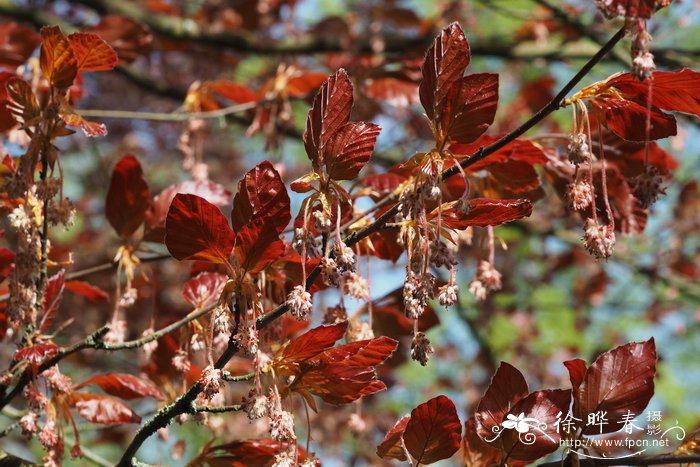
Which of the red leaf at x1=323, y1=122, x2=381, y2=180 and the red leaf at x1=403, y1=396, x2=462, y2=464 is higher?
the red leaf at x1=323, y1=122, x2=381, y2=180

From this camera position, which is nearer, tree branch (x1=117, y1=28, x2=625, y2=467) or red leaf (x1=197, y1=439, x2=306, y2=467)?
tree branch (x1=117, y1=28, x2=625, y2=467)

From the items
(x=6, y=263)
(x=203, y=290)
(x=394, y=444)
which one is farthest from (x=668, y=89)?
(x=6, y=263)

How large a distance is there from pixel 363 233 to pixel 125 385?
0.63 m

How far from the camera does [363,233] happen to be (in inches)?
40.3

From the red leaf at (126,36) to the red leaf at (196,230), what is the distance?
1005 millimetres

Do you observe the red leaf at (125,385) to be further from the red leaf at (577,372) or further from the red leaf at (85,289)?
the red leaf at (577,372)

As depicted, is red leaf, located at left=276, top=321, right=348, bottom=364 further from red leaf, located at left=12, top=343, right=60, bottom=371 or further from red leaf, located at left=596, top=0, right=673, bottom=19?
red leaf, located at left=596, top=0, right=673, bottom=19

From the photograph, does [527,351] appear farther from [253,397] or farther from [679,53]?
[253,397]

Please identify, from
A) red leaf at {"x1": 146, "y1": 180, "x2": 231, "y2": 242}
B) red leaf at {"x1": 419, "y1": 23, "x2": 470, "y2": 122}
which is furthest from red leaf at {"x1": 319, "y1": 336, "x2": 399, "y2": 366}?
red leaf at {"x1": 146, "y1": 180, "x2": 231, "y2": 242}

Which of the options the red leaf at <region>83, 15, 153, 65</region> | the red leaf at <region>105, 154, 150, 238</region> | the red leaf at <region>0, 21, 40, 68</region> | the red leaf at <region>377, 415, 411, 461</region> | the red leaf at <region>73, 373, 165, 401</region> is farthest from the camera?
the red leaf at <region>83, 15, 153, 65</region>

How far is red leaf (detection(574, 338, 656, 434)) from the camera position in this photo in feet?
3.61

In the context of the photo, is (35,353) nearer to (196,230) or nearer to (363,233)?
(196,230)

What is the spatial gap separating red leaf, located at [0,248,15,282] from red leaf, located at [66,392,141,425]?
25 centimetres

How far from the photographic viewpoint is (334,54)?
3195mm
